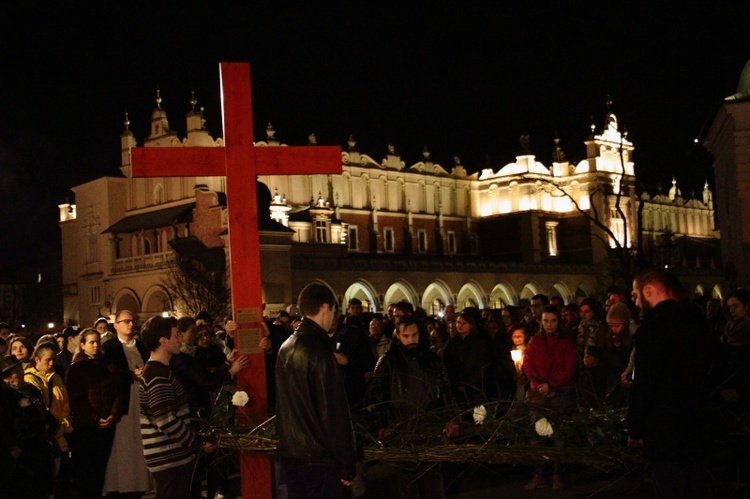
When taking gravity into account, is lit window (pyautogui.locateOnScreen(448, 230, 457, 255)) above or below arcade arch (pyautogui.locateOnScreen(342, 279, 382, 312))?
above

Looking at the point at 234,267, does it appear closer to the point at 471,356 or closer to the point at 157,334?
the point at 157,334

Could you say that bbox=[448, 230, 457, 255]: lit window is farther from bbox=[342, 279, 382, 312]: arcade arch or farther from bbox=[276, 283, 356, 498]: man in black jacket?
bbox=[276, 283, 356, 498]: man in black jacket

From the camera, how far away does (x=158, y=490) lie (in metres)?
5.94

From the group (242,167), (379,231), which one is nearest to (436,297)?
(379,231)

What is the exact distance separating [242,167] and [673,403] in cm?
337

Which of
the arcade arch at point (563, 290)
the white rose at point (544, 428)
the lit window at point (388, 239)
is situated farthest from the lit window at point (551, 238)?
the white rose at point (544, 428)

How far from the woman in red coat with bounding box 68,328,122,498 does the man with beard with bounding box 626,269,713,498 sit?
4.50 meters

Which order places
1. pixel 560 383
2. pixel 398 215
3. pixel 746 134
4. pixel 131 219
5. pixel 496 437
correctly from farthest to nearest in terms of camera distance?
pixel 398 215 < pixel 131 219 < pixel 746 134 < pixel 560 383 < pixel 496 437

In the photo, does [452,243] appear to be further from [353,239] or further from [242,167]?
[242,167]

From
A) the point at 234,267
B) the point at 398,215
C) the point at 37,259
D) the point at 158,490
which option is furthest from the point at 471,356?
the point at 37,259

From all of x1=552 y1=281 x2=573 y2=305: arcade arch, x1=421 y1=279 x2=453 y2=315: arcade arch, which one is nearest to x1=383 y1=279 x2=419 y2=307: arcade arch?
x1=421 y1=279 x2=453 y2=315: arcade arch

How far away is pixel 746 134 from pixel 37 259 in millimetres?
56167

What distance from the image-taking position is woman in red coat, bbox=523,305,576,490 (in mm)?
7926

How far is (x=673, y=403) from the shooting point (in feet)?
15.3
